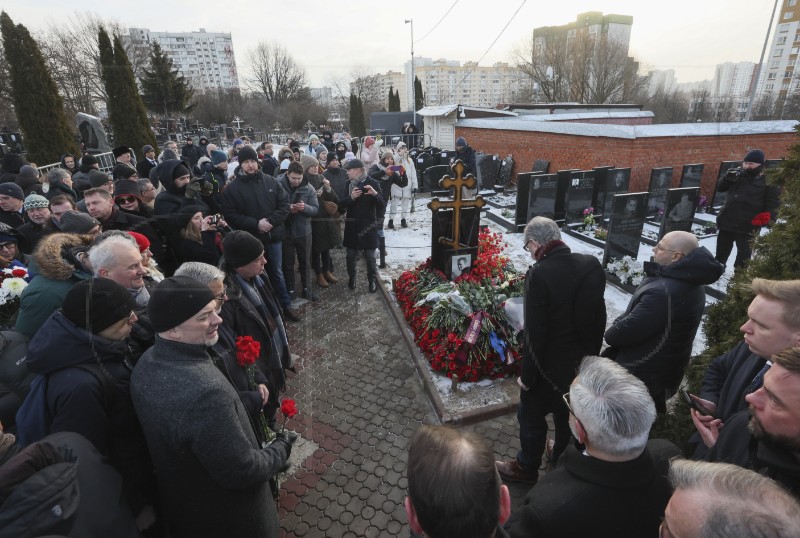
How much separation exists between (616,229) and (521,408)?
15.3 feet

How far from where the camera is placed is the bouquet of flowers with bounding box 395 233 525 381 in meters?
4.13

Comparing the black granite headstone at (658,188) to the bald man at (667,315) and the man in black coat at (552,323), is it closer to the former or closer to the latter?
the bald man at (667,315)

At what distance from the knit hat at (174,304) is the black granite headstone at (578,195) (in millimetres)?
8428

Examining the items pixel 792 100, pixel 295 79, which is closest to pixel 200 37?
pixel 295 79

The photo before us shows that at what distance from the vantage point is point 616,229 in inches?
253

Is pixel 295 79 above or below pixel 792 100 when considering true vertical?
above

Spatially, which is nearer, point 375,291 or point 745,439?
point 745,439

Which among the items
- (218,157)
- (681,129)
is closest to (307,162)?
(218,157)

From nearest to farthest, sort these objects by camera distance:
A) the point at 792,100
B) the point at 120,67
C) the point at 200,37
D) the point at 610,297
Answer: the point at 610,297 < the point at 120,67 < the point at 792,100 < the point at 200,37

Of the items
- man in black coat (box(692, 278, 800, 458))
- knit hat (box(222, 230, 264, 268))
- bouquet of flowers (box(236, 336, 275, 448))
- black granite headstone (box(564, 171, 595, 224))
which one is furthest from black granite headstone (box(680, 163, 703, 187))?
bouquet of flowers (box(236, 336, 275, 448))

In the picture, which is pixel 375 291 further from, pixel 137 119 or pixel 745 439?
pixel 137 119

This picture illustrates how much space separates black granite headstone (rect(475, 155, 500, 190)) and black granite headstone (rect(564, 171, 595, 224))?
16.2 feet

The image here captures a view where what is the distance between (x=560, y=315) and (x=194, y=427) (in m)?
2.24

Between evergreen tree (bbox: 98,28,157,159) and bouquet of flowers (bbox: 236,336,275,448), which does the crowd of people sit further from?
evergreen tree (bbox: 98,28,157,159)
